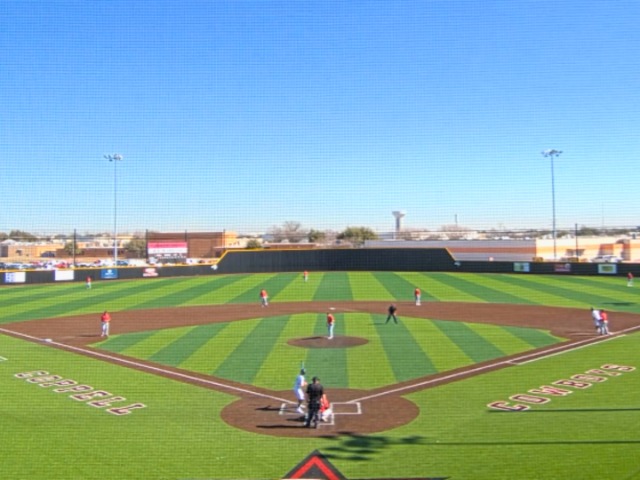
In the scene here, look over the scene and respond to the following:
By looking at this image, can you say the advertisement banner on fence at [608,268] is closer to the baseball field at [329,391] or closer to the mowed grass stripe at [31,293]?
the baseball field at [329,391]

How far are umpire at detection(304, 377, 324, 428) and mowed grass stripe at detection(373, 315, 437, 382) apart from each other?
2.09 metres

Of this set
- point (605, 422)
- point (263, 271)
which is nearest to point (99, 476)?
point (605, 422)

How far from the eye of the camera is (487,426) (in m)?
5.43

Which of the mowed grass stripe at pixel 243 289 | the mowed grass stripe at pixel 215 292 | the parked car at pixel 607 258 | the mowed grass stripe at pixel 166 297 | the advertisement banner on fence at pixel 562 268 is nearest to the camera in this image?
the mowed grass stripe at pixel 166 297

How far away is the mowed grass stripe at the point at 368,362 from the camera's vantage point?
7484mm

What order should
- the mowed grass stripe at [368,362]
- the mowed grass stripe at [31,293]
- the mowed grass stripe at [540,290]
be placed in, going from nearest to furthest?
1. the mowed grass stripe at [368,362]
2. the mowed grass stripe at [540,290]
3. the mowed grass stripe at [31,293]

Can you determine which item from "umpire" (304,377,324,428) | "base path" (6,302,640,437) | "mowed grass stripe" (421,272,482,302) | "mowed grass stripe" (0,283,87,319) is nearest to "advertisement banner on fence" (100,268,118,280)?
"mowed grass stripe" (0,283,87,319)

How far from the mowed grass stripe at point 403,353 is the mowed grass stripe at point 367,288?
4.87 m

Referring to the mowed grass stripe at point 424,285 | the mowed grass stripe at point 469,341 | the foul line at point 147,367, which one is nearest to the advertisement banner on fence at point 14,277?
the foul line at point 147,367

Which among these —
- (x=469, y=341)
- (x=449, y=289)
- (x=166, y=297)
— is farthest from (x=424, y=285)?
(x=469, y=341)

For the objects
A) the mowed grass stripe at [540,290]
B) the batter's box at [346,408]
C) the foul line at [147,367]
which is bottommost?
the batter's box at [346,408]

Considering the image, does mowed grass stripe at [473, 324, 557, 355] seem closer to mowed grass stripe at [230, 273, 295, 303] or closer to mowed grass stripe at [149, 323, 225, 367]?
mowed grass stripe at [149, 323, 225, 367]

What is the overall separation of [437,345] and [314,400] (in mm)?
4649

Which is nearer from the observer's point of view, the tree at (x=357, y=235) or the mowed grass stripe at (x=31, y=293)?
the mowed grass stripe at (x=31, y=293)
